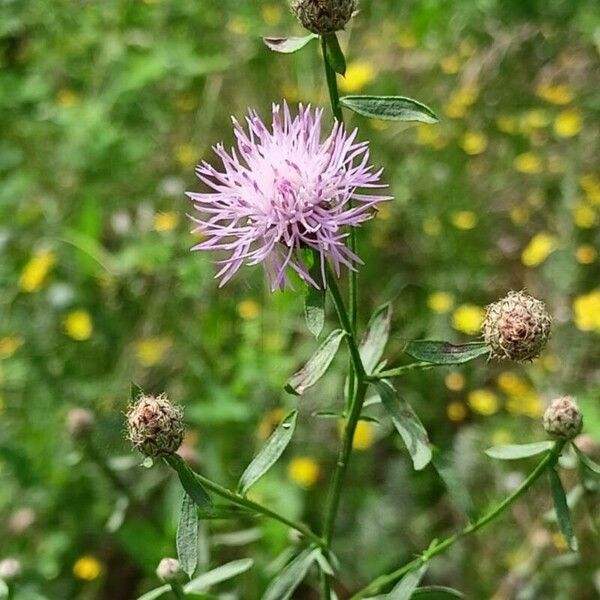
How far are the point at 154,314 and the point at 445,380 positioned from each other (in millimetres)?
741

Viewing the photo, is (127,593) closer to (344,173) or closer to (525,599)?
(525,599)

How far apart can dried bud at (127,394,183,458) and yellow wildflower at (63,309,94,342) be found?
1272 mm

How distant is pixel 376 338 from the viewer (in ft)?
4.29

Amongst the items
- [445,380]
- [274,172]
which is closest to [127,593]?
[445,380]

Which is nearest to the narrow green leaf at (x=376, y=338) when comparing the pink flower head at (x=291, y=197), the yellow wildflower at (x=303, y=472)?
the pink flower head at (x=291, y=197)

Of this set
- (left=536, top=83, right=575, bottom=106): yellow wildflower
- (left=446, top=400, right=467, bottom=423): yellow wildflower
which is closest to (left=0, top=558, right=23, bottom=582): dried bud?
(left=446, top=400, right=467, bottom=423): yellow wildflower

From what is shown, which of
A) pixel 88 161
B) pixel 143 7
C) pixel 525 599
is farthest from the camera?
pixel 143 7

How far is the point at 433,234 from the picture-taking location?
8.71 feet

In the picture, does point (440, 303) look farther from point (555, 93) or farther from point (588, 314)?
point (555, 93)

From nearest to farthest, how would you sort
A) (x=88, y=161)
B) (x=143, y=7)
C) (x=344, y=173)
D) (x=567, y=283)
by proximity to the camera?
(x=344, y=173) < (x=567, y=283) < (x=88, y=161) < (x=143, y=7)

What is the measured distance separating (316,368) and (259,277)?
131 centimetres

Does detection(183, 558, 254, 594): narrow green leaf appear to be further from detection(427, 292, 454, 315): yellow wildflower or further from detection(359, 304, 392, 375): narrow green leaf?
detection(427, 292, 454, 315): yellow wildflower

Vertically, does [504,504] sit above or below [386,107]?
below

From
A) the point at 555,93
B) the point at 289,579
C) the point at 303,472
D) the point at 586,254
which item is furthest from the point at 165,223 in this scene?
the point at 289,579
